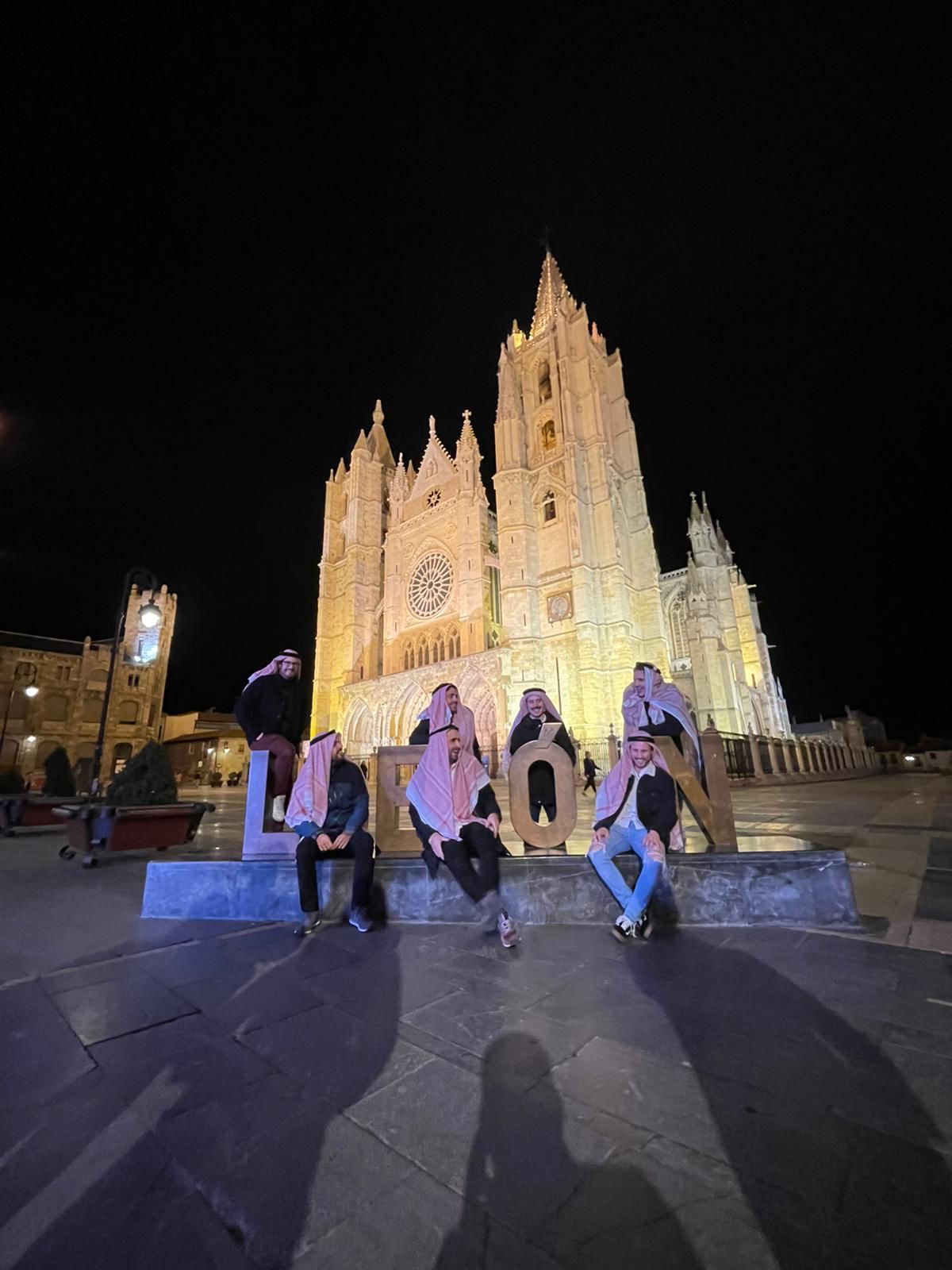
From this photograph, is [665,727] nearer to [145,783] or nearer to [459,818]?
[459,818]

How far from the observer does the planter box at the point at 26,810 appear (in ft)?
30.2

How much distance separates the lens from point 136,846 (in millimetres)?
6219

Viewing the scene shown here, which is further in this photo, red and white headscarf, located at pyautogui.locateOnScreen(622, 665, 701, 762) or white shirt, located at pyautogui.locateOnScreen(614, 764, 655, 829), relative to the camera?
red and white headscarf, located at pyautogui.locateOnScreen(622, 665, 701, 762)

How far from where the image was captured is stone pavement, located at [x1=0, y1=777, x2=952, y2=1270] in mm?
1104

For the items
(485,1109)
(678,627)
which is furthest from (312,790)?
(678,627)

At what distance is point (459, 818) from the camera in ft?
11.8

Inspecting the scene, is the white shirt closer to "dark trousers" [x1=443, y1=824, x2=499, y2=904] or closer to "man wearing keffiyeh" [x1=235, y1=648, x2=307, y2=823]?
"dark trousers" [x1=443, y1=824, x2=499, y2=904]

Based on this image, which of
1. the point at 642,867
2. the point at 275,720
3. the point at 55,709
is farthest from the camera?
the point at 55,709

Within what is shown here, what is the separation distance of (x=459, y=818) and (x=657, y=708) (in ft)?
6.03

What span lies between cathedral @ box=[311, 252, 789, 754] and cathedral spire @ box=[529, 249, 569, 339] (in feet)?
0.65

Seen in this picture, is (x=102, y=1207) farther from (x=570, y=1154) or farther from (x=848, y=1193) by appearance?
(x=848, y=1193)

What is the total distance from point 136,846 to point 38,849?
3.11 m

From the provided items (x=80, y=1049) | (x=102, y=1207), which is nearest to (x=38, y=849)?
(x=80, y=1049)

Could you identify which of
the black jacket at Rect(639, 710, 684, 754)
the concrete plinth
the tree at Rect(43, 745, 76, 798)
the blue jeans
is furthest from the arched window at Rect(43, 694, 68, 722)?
the blue jeans
